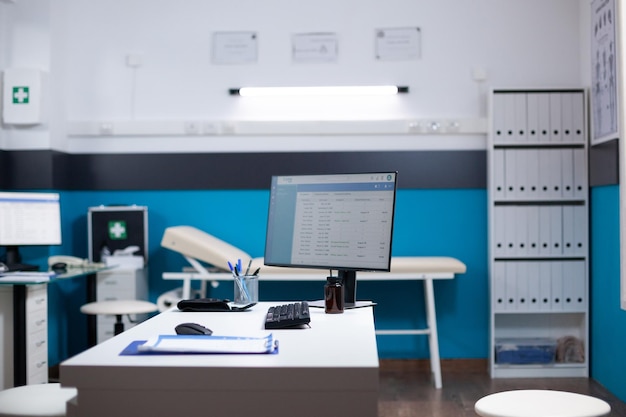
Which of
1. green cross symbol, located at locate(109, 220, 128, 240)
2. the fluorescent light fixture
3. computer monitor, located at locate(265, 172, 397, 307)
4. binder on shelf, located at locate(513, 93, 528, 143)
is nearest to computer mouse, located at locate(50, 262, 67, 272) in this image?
green cross symbol, located at locate(109, 220, 128, 240)

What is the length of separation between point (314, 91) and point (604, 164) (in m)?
1.82

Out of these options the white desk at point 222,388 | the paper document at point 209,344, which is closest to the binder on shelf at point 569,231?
the paper document at point 209,344

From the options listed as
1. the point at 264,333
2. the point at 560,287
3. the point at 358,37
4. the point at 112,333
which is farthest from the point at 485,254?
the point at 264,333

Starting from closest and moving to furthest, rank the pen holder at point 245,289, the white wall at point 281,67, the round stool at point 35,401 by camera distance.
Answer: the round stool at point 35,401, the pen holder at point 245,289, the white wall at point 281,67

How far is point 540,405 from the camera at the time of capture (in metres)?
2.13

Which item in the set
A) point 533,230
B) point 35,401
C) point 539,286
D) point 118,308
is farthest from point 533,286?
point 35,401

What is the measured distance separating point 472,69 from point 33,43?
2.76 m

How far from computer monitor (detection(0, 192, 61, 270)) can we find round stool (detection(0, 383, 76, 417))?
2.12 m

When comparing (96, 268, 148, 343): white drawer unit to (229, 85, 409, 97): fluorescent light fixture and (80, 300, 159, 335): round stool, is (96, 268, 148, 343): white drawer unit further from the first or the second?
(229, 85, 409, 97): fluorescent light fixture

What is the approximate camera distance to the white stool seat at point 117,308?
4094mm

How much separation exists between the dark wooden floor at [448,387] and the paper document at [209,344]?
1997mm

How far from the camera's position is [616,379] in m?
4.09

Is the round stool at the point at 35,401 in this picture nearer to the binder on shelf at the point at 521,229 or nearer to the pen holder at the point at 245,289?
the pen holder at the point at 245,289

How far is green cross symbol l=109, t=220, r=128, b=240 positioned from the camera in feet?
15.3
